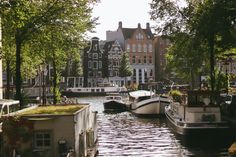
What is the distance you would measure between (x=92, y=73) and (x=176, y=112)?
84.4m

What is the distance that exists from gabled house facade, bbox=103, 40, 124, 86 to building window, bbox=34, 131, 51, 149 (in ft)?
348

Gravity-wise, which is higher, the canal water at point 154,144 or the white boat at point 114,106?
the white boat at point 114,106

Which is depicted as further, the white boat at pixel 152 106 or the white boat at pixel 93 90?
the white boat at pixel 93 90

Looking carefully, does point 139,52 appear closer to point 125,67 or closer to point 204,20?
point 125,67

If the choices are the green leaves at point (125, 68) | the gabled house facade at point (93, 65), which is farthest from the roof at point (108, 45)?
the green leaves at point (125, 68)

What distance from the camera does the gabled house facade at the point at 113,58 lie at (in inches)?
4968

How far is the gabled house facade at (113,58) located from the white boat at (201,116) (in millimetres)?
91448

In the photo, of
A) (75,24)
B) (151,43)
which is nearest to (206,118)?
(75,24)

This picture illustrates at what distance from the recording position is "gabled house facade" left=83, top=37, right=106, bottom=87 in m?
123

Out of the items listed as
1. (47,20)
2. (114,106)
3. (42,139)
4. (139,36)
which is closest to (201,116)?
(47,20)

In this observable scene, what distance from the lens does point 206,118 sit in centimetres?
3278

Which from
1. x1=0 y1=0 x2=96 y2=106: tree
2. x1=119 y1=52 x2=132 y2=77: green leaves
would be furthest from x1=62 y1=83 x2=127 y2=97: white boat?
x1=0 y1=0 x2=96 y2=106: tree

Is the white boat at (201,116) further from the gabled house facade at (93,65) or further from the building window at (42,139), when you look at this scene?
the gabled house facade at (93,65)

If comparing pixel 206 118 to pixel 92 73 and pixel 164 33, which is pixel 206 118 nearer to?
pixel 164 33
